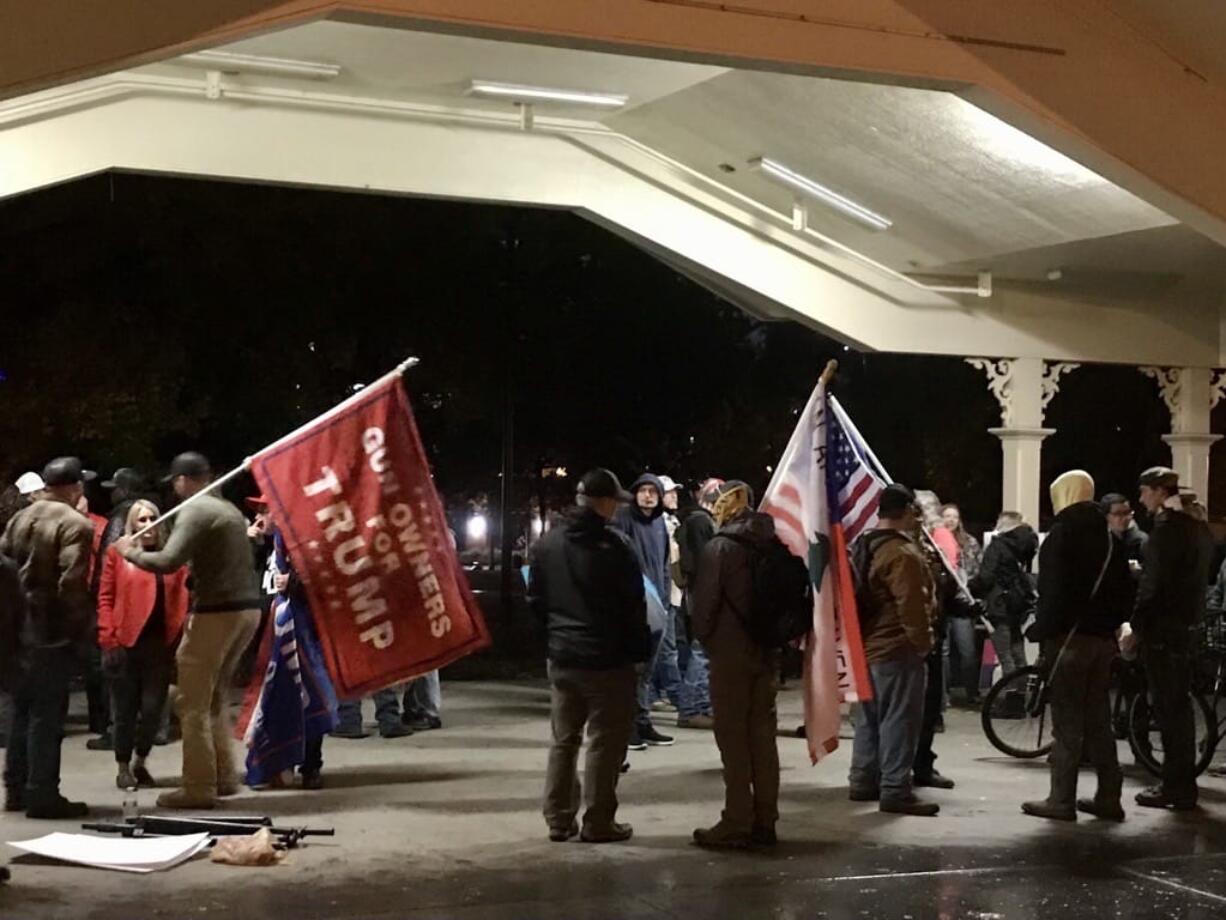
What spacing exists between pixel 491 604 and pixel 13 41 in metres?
31.3

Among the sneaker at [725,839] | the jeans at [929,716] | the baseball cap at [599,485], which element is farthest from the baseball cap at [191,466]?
the jeans at [929,716]

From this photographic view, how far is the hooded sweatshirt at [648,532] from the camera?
1252cm

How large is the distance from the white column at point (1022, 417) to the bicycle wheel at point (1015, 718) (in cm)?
467

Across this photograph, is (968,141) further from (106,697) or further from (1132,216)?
(106,697)

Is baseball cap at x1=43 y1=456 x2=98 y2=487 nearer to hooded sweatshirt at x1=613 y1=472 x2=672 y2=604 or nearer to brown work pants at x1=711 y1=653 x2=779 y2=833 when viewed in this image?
brown work pants at x1=711 y1=653 x2=779 y2=833

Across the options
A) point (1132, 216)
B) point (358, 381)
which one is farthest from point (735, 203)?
point (358, 381)

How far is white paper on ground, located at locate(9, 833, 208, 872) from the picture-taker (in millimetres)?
8219

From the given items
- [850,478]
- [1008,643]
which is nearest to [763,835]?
[850,478]

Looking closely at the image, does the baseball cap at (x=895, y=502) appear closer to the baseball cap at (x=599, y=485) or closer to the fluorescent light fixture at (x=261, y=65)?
the baseball cap at (x=599, y=485)

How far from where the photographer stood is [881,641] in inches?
392

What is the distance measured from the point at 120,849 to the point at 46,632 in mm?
1581

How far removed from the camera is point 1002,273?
16.5 m

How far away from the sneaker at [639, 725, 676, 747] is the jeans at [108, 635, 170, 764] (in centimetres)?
370

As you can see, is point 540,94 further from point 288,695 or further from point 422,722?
point 288,695
